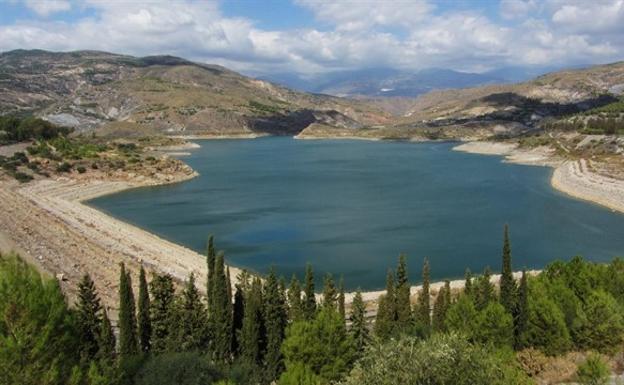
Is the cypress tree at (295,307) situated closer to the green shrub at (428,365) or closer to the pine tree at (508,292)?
the pine tree at (508,292)

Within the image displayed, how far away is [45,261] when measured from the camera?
119ft

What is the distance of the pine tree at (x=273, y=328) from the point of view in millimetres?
21594

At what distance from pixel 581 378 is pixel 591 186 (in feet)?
196

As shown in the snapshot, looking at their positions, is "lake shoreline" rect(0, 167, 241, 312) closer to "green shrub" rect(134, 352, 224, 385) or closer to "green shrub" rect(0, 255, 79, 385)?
"green shrub" rect(134, 352, 224, 385)

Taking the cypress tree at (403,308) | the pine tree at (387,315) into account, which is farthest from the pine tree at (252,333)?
the cypress tree at (403,308)

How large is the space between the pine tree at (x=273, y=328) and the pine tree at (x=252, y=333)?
35 cm

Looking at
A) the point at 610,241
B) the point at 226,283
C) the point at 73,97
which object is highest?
the point at 73,97

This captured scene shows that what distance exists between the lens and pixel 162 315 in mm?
23906

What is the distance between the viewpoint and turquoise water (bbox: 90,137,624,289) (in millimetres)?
42281

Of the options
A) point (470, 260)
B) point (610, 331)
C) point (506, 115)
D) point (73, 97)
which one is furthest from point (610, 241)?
point (73, 97)

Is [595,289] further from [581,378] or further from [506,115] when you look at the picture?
[506,115]

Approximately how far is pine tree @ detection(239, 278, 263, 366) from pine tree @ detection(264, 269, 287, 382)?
1.16 ft

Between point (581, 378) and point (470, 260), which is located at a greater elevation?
point (581, 378)

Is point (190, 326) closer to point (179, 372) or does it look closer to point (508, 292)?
point (179, 372)
